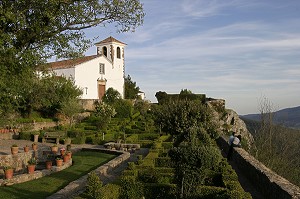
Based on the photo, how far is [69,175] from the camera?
1432 cm

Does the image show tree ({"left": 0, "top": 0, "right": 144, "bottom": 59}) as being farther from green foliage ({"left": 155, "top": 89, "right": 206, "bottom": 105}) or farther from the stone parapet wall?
green foliage ({"left": 155, "top": 89, "right": 206, "bottom": 105})

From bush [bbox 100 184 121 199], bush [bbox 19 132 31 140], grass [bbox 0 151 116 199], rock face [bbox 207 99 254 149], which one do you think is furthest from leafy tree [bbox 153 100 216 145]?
rock face [bbox 207 99 254 149]

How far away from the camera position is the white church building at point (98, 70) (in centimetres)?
4600

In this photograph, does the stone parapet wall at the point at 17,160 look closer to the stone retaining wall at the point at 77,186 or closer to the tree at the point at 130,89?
the stone retaining wall at the point at 77,186

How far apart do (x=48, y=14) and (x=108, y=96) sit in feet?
120

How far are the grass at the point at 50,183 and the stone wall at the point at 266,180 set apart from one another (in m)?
7.33

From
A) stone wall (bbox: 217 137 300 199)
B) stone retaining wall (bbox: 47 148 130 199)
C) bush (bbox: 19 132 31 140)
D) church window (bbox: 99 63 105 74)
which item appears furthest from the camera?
church window (bbox: 99 63 105 74)

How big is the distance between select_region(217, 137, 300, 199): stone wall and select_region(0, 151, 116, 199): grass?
289 inches

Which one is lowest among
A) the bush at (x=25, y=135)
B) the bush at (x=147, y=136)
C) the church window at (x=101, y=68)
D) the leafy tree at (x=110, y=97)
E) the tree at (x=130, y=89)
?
the bush at (x=147, y=136)

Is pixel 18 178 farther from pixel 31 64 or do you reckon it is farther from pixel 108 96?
pixel 108 96

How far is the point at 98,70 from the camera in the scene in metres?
49.2

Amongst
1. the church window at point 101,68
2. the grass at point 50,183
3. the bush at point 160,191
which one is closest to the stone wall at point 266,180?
the bush at point 160,191

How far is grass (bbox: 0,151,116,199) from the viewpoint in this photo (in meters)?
11.4

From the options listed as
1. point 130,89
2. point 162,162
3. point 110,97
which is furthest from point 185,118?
point 130,89
